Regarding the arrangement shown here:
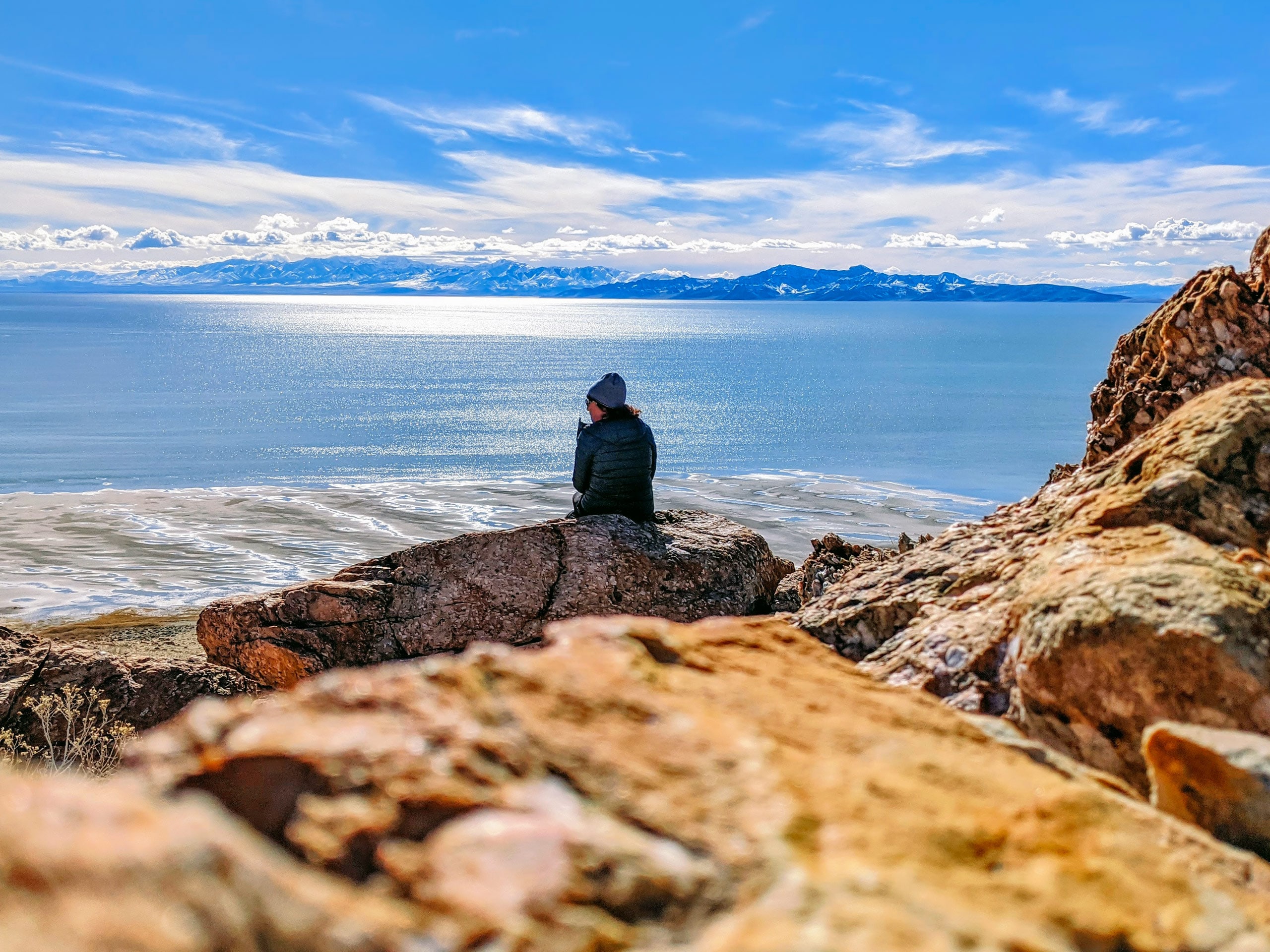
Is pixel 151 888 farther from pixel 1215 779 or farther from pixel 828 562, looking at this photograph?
pixel 828 562

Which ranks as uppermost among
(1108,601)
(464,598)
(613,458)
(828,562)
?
(1108,601)

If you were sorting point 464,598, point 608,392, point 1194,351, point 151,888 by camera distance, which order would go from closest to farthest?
point 151,888
point 1194,351
point 464,598
point 608,392

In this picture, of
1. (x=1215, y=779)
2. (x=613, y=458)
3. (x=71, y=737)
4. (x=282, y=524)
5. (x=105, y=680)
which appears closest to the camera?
(x=1215, y=779)

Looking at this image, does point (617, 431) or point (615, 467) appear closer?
point (617, 431)

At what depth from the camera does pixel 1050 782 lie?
2699 mm

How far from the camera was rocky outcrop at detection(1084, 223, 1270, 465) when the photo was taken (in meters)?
7.30

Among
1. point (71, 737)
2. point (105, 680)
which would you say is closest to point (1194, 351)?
point (71, 737)

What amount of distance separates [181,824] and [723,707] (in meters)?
1.64

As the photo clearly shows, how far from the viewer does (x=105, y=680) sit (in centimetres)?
951

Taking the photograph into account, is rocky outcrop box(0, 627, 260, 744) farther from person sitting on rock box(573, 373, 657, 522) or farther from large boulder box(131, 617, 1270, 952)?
large boulder box(131, 617, 1270, 952)

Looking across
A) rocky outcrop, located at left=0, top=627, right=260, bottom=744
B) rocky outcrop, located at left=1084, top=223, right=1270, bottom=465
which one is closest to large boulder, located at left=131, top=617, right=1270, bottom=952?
rocky outcrop, located at left=1084, top=223, right=1270, bottom=465

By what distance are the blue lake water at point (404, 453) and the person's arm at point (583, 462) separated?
1694cm

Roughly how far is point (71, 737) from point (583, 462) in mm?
5526

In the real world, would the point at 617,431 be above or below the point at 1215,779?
above
